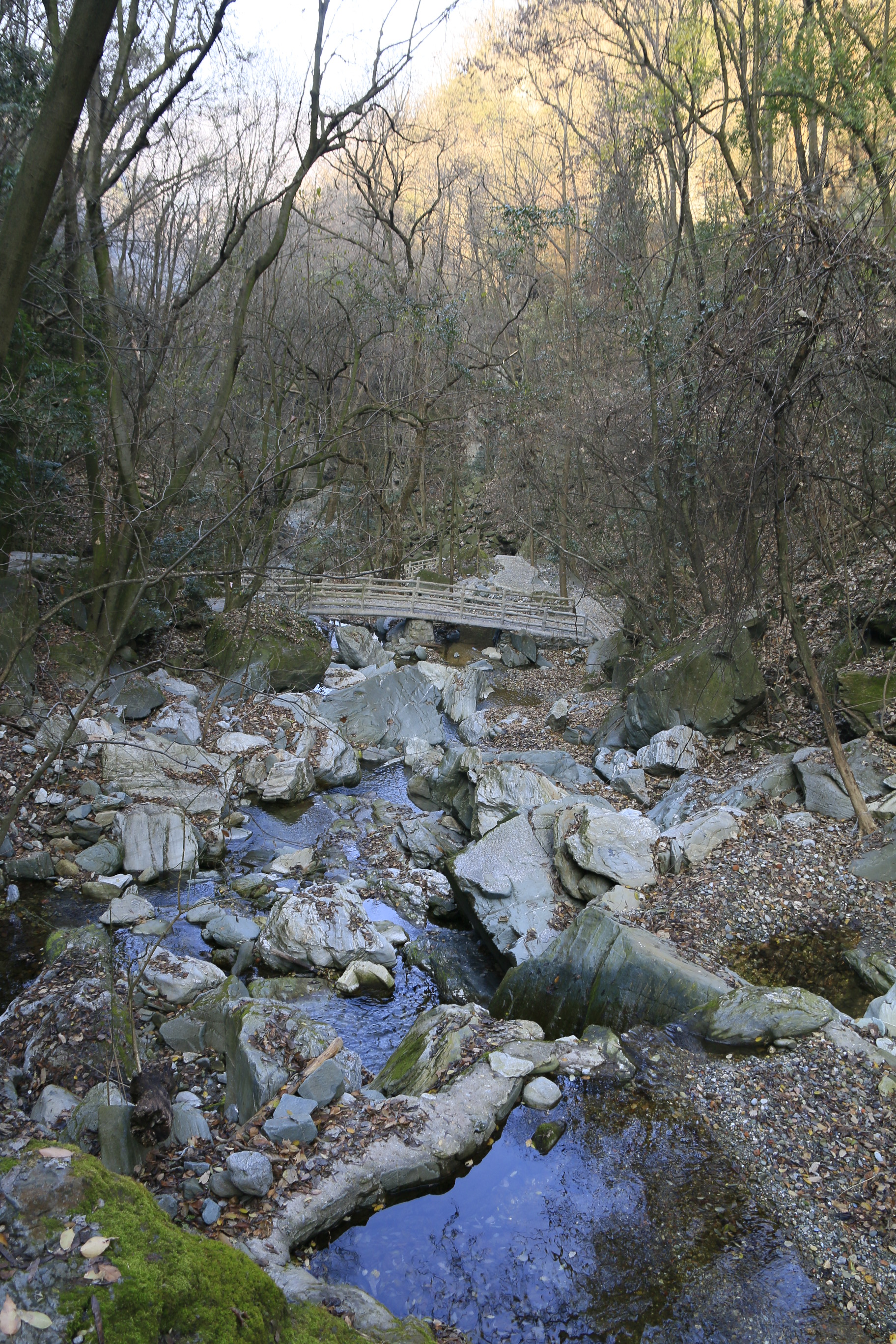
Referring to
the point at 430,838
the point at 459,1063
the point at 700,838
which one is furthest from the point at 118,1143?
the point at 430,838

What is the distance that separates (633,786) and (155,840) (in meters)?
5.60

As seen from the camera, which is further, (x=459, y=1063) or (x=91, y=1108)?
(x=459, y=1063)

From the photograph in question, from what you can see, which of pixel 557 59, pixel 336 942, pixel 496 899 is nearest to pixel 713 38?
pixel 557 59

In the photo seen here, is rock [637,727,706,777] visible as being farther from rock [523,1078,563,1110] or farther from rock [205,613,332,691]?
rock [205,613,332,691]

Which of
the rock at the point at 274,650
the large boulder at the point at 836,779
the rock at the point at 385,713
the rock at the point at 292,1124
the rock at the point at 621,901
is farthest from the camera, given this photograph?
the rock at the point at 274,650

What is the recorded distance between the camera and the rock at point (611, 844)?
6715mm

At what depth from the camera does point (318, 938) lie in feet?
21.3

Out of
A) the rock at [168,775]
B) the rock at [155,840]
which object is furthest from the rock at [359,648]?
the rock at [155,840]

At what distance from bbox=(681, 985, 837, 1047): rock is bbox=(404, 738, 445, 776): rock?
6731 millimetres

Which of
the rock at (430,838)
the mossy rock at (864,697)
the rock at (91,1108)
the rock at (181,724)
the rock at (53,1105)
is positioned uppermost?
the mossy rock at (864,697)

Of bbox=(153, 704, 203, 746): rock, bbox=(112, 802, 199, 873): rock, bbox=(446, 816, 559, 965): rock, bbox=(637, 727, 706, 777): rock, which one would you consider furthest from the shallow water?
A: bbox=(153, 704, 203, 746): rock

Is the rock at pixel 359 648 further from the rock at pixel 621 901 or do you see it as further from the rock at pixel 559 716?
the rock at pixel 621 901

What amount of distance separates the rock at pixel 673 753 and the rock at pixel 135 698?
720 cm

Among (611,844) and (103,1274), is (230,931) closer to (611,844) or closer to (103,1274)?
(611,844)
